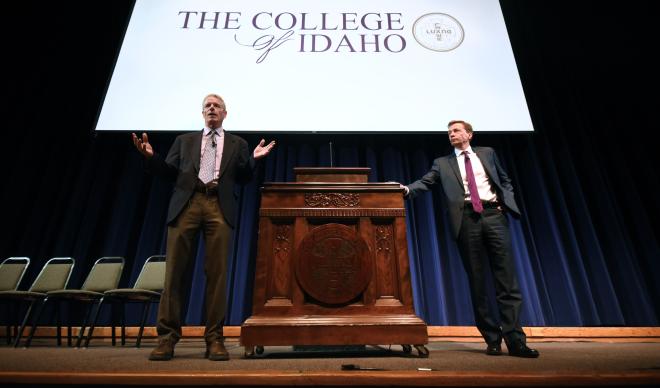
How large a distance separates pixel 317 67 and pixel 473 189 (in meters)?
1.76

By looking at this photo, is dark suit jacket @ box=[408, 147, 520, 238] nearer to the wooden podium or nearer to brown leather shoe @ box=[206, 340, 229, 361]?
the wooden podium

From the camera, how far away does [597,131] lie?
3875 mm

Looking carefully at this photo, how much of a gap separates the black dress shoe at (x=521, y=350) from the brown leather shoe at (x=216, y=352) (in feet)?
4.09

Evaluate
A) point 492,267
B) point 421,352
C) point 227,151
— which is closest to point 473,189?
point 492,267

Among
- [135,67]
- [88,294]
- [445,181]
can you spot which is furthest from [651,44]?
[88,294]

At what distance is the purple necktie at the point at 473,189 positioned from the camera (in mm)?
1979

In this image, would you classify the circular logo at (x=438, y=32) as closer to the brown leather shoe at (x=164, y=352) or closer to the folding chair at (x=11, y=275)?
the brown leather shoe at (x=164, y=352)

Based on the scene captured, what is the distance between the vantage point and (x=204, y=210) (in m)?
1.68

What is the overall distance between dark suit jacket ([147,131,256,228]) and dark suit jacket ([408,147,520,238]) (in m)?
0.92

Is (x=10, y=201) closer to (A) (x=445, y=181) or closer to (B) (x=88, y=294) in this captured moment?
(B) (x=88, y=294)

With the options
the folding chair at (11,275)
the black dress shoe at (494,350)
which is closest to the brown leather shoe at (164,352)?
the black dress shoe at (494,350)

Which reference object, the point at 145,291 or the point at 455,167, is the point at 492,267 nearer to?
the point at 455,167

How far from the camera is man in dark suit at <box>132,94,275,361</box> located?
1553 mm

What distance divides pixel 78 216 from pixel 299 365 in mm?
3289
